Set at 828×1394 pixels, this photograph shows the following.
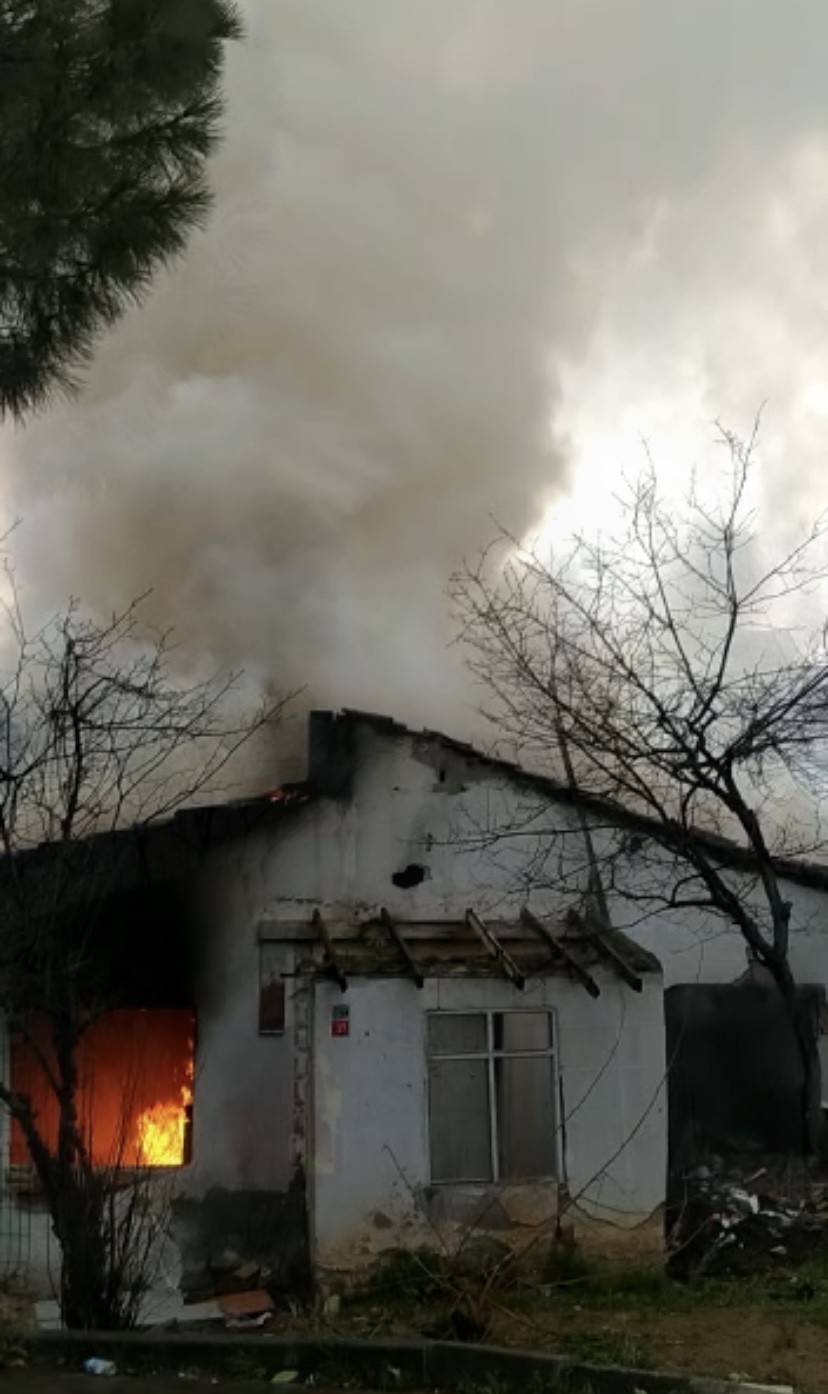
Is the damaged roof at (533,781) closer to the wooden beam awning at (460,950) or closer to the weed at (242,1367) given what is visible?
the wooden beam awning at (460,950)

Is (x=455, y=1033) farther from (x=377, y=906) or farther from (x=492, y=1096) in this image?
(x=377, y=906)

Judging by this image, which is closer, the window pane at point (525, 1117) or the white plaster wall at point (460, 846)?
the window pane at point (525, 1117)

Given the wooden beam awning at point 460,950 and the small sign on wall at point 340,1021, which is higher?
the wooden beam awning at point 460,950

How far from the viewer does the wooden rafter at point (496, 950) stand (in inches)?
419

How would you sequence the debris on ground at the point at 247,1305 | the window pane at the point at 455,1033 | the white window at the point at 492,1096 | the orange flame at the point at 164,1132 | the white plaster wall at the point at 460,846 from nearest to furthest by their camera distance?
the debris on ground at the point at 247,1305, the white window at the point at 492,1096, the window pane at the point at 455,1033, the orange flame at the point at 164,1132, the white plaster wall at the point at 460,846

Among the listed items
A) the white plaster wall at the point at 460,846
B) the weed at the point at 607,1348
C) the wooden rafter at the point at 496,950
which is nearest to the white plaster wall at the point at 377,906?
the white plaster wall at the point at 460,846

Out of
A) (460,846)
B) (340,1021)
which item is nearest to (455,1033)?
(340,1021)

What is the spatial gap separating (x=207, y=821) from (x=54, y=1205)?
4.32 meters

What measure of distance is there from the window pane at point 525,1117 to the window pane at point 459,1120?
0.13 metres

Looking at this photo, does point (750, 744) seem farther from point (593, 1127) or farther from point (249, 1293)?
point (249, 1293)

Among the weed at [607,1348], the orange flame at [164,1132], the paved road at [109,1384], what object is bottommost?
the paved road at [109,1384]

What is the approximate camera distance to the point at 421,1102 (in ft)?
34.7

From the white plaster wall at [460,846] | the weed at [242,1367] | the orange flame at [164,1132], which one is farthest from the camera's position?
the white plaster wall at [460,846]

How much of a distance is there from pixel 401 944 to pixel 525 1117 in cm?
163
